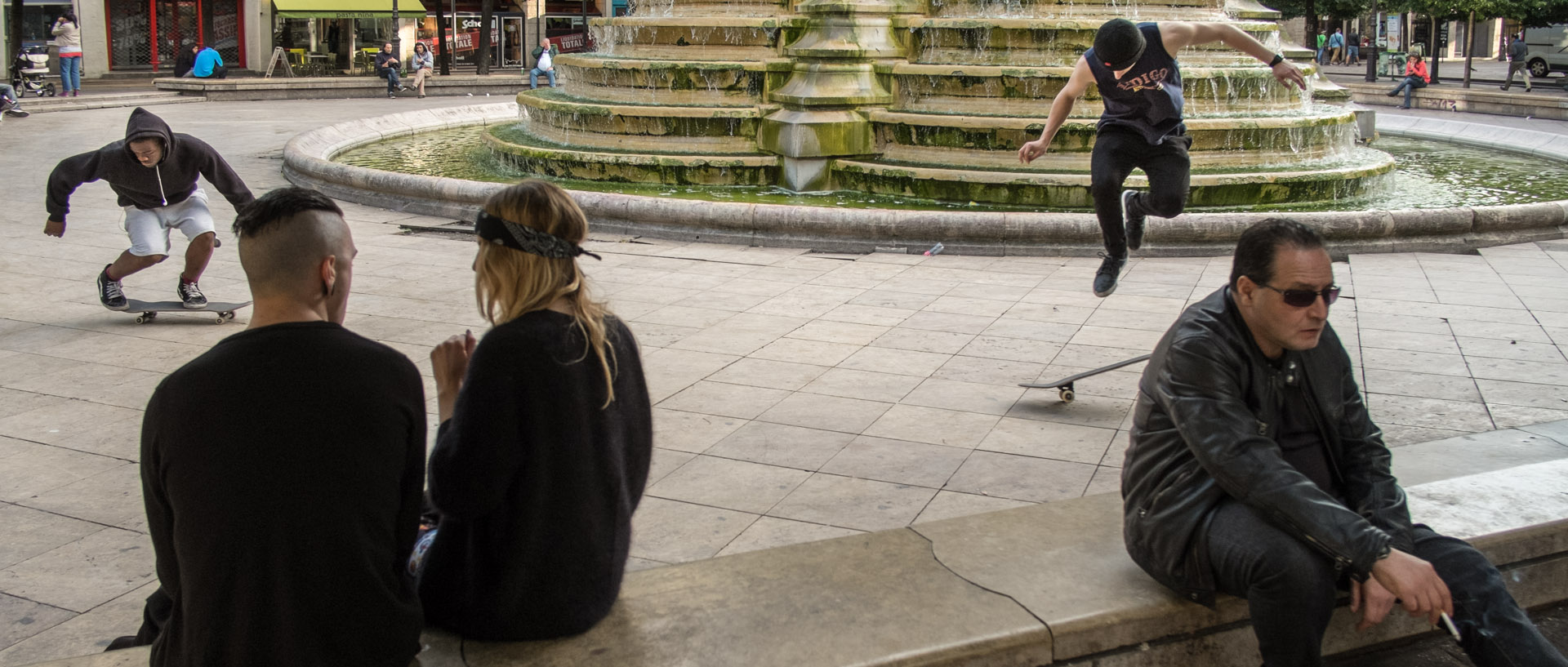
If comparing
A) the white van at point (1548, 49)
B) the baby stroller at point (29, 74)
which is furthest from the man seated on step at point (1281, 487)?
the white van at point (1548, 49)

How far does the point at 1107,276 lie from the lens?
6.59 metres

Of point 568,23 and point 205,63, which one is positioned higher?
point 568,23

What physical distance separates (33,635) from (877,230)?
7131 millimetres

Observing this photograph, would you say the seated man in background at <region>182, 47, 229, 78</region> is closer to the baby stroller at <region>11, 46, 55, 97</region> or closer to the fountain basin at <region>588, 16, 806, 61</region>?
the baby stroller at <region>11, 46, 55, 97</region>

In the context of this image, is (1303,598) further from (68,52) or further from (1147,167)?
(68,52)

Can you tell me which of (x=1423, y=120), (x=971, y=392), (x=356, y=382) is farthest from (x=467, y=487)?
(x=1423, y=120)

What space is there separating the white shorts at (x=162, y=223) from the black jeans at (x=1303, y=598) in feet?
20.7

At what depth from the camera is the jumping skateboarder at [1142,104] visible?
594cm

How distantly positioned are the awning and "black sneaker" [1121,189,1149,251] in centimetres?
3236

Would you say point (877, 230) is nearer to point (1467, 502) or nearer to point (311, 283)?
point (1467, 502)

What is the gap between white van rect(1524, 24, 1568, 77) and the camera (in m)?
35.6

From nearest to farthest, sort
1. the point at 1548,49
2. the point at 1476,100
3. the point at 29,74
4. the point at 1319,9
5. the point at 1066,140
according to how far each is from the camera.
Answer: the point at 1066,140 < the point at 29,74 < the point at 1476,100 < the point at 1548,49 < the point at 1319,9

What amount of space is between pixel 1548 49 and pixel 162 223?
3826 cm

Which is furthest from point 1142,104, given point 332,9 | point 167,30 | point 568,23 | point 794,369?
point 568,23
